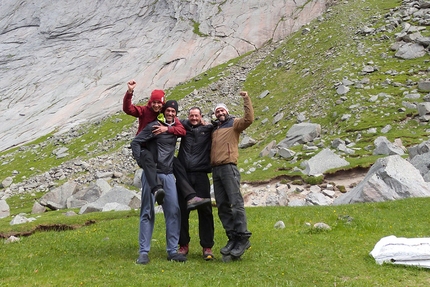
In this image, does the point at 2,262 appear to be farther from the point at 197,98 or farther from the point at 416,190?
the point at 197,98

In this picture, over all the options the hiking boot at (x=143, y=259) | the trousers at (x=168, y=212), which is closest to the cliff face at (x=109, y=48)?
the trousers at (x=168, y=212)

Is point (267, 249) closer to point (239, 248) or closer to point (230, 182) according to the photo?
point (239, 248)

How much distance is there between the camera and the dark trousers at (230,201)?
39.5 feet

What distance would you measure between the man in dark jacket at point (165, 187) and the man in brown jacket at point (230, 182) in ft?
4.11

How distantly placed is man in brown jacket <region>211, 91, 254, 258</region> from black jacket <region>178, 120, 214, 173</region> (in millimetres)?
227

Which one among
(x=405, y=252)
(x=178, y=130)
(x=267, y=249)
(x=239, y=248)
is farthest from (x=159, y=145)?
(x=405, y=252)

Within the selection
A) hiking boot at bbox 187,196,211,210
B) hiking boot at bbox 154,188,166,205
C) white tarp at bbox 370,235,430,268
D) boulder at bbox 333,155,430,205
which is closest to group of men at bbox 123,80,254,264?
hiking boot at bbox 187,196,211,210

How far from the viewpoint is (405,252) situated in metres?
10.8

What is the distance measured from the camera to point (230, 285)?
375 inches

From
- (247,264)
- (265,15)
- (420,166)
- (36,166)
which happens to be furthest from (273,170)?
(265,15)

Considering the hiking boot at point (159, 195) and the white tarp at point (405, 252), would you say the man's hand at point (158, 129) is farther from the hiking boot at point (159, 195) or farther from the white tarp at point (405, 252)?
the white tarp at point (405, 252)

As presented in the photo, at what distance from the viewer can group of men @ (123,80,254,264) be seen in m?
12.0

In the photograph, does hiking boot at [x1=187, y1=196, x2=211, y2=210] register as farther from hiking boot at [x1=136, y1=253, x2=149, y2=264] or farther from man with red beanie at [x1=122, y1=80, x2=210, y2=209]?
hiking boot at [x1=136, y1=253, x2=149, y2=264]

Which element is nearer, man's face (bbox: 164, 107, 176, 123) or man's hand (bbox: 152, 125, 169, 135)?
man's hand (bbox: 152, 125, 169, 135)
